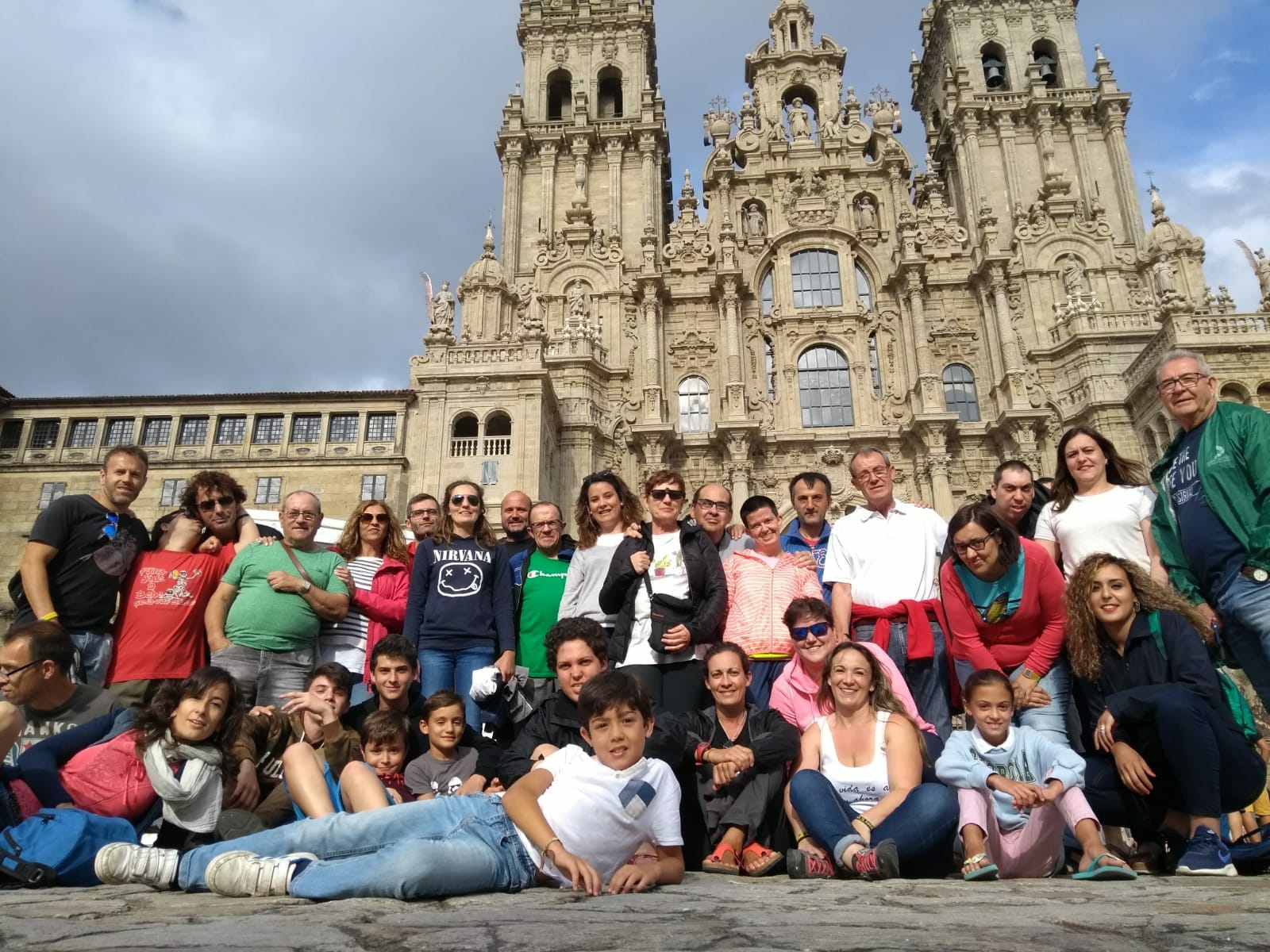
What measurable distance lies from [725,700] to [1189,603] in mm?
2844

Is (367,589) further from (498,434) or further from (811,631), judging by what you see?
(498,434)

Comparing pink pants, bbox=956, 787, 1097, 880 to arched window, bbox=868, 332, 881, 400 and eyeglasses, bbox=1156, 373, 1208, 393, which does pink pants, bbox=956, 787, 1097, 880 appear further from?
arched window, bbox=868, 332, 881, 400

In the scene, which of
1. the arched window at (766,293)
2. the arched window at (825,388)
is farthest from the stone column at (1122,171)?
the arched window at (766,293)

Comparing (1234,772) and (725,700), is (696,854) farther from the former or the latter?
(1234,772)

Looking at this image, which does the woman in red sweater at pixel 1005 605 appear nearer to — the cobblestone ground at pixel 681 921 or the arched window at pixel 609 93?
the cobblestone ground at pixel 681 921

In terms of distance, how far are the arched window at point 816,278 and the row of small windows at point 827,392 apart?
1962mm

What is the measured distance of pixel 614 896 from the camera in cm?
339

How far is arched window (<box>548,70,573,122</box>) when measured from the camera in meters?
35.4

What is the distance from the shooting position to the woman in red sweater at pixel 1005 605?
17.4ft

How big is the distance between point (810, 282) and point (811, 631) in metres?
27.6

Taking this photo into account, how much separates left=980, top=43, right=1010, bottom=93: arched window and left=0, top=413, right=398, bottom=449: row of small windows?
96.1 ft

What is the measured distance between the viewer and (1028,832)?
14.6 ft

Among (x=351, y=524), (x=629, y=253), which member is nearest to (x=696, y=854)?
(x=351, y=524)

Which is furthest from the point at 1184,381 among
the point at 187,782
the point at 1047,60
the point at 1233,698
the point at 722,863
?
the point at 1047,60
